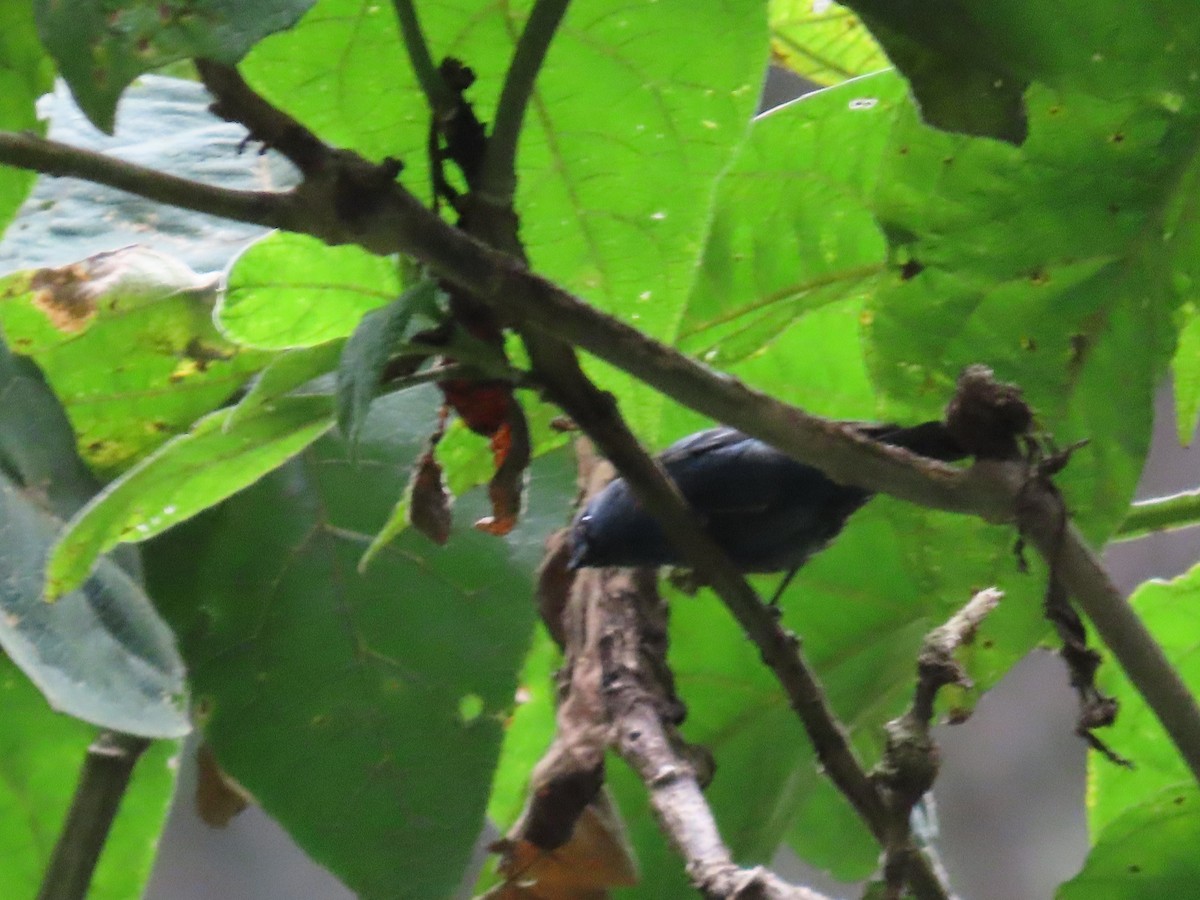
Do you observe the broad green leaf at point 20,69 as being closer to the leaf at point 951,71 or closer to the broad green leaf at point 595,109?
the broad green leaf at point 595,109

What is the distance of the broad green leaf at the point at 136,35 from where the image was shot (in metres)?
0.38

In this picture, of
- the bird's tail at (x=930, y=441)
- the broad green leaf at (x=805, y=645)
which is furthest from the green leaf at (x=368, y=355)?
the broad green leaf at (x=805, y=645)

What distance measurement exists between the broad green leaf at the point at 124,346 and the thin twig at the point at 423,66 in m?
0.28

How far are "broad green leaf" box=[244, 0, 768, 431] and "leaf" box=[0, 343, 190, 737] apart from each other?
0.23 meters

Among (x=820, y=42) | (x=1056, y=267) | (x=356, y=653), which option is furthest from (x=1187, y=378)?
(x=356, y=653)

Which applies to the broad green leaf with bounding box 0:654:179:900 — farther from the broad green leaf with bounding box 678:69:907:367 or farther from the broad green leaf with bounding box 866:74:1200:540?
the broad green leaf with bounding box 866:74:1200:540

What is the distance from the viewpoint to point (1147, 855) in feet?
2.39

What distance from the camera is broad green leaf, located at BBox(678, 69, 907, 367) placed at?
796 mm

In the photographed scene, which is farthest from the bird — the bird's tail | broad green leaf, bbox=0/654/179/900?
broad green leaf, bbox=0/654/179/900

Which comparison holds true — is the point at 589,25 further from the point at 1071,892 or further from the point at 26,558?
the point at 1071,892

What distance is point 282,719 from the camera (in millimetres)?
795

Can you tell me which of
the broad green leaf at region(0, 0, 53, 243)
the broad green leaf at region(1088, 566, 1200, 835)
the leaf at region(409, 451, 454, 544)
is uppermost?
the broad green leaf at region(0, 0, 53, 243)

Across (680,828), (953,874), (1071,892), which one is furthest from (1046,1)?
(953,874)

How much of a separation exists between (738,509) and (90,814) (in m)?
0.42
